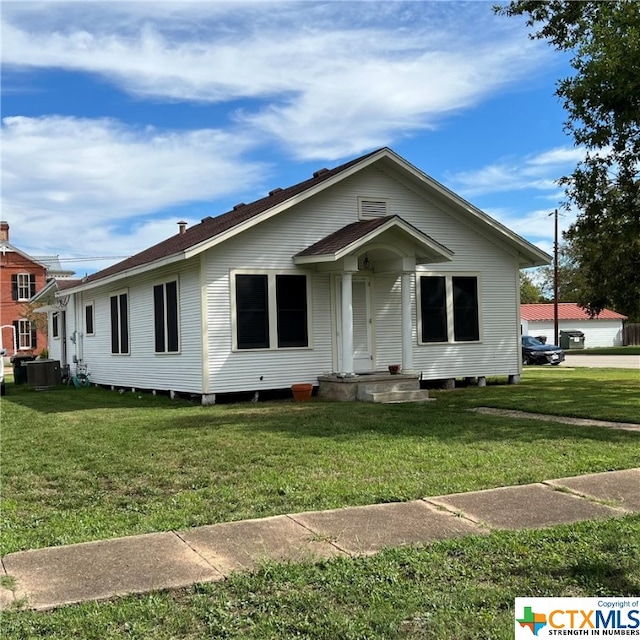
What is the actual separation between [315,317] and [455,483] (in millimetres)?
9509

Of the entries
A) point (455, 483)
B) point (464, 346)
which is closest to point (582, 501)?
point (455, 483)

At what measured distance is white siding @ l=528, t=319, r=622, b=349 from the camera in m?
52.2

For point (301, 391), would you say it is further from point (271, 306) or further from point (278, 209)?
point (278, 209)

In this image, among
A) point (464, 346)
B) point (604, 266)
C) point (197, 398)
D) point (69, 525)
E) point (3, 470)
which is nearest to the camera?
point (69, 525)

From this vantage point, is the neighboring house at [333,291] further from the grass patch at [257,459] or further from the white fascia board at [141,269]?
the grass patch at [257,459]

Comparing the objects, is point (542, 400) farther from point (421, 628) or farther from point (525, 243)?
point (421, 628)

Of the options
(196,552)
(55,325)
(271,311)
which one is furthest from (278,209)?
(55,325)

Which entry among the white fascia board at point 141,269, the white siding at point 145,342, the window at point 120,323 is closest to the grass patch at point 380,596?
the white fascia board at point 141,269

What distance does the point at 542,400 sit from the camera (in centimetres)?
1397

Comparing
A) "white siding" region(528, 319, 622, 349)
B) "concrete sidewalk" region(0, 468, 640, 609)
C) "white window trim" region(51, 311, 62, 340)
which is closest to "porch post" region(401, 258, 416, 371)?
"concrete sidewalk" region(0, 468, 640, 609)

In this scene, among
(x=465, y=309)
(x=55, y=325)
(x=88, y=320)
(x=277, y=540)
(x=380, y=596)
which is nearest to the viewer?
(x=380, y=596)

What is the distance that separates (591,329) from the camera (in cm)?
5384

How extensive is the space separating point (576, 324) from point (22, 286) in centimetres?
4042

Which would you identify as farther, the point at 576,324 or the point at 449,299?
the point at 576,324
